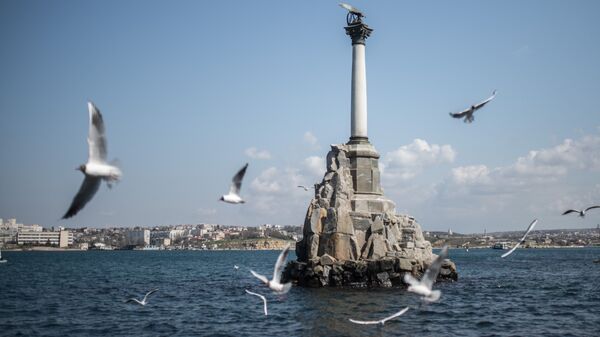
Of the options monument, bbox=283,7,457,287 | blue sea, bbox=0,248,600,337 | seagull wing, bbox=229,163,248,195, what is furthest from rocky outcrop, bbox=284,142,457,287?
seagull wing, bbox=229,163,248,195

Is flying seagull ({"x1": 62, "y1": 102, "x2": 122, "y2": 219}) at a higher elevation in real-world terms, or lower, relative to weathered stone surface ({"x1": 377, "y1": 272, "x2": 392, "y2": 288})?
higher

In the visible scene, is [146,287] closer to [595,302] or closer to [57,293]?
[57,293]

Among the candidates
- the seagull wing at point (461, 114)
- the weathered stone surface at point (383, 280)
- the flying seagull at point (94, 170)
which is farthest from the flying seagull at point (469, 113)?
the weathered stone surface at point (383, 280)

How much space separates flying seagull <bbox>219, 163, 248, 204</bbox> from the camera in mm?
15438

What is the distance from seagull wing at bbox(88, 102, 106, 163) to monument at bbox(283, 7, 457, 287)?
3145 cm

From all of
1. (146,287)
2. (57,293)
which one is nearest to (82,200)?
(57,293)

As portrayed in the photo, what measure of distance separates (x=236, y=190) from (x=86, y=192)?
16.6 ft

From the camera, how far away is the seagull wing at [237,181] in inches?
629

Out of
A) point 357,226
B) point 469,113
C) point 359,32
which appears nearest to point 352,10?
point 359,32

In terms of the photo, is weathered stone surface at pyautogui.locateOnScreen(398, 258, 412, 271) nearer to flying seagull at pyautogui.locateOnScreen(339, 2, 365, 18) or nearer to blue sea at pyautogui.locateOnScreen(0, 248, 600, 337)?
blue sea at pyautogui.locateOnScreen(0, 248, 600, 337)

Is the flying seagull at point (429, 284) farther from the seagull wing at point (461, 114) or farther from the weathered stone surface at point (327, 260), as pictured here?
the weathered stone surface at point (327, 260)

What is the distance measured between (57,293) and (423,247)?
26208 millimetres

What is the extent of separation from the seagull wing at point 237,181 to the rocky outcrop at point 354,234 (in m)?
26.4

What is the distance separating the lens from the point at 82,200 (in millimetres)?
11422
